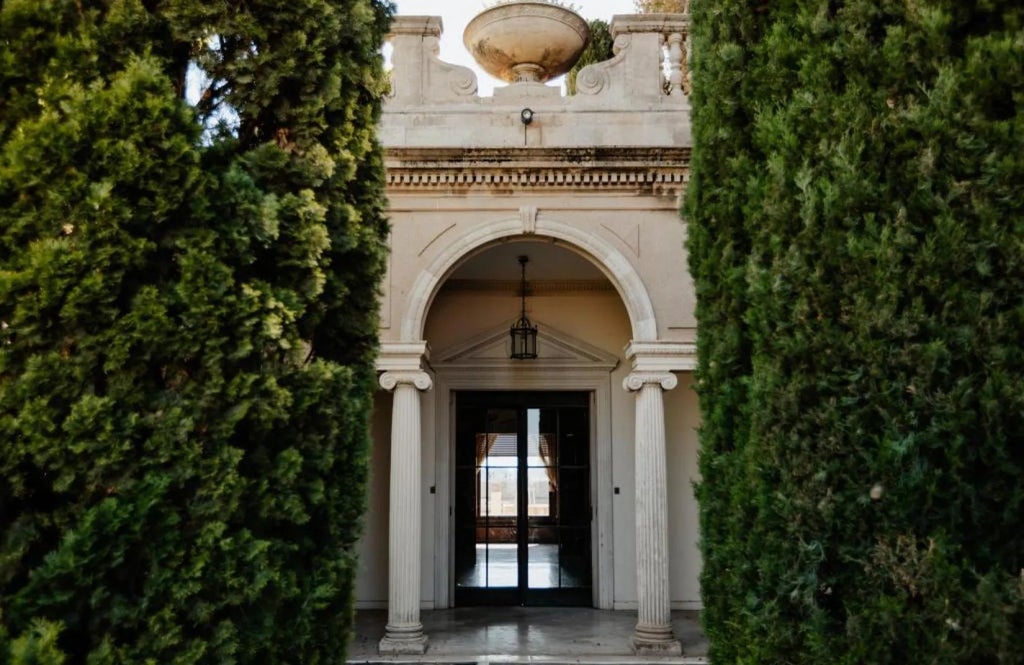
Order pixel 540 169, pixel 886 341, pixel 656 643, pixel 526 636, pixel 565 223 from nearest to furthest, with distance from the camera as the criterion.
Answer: pixel 886 341 → pixel 656 643 → pixel 540 169 → pixel 565 223 → pixel 526 636

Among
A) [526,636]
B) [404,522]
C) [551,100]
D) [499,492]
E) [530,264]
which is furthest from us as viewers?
[499,492]

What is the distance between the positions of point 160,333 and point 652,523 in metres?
5.89

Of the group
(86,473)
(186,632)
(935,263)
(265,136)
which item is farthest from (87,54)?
(935,263)

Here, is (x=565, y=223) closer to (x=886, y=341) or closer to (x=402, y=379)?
(x=402, y=379)

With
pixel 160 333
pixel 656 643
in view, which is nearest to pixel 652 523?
pixel 656 643

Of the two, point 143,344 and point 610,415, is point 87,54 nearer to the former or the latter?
point 143,344

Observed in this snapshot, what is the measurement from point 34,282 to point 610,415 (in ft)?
25.7

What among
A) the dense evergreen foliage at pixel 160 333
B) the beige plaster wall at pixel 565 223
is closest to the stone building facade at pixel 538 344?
the beige plaster wall at pixel 565 223

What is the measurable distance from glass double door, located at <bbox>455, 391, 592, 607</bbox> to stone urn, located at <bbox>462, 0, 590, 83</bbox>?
377 cm

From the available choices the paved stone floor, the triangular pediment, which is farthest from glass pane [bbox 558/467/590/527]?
the triangular pediment

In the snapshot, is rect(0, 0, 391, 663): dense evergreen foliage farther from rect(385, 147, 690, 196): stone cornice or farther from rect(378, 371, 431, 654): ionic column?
rect(385, 147, 690, 196): stone cornice

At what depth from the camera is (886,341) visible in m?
2.83

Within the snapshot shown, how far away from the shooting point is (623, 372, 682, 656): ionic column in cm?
771

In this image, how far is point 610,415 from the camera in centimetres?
1002
